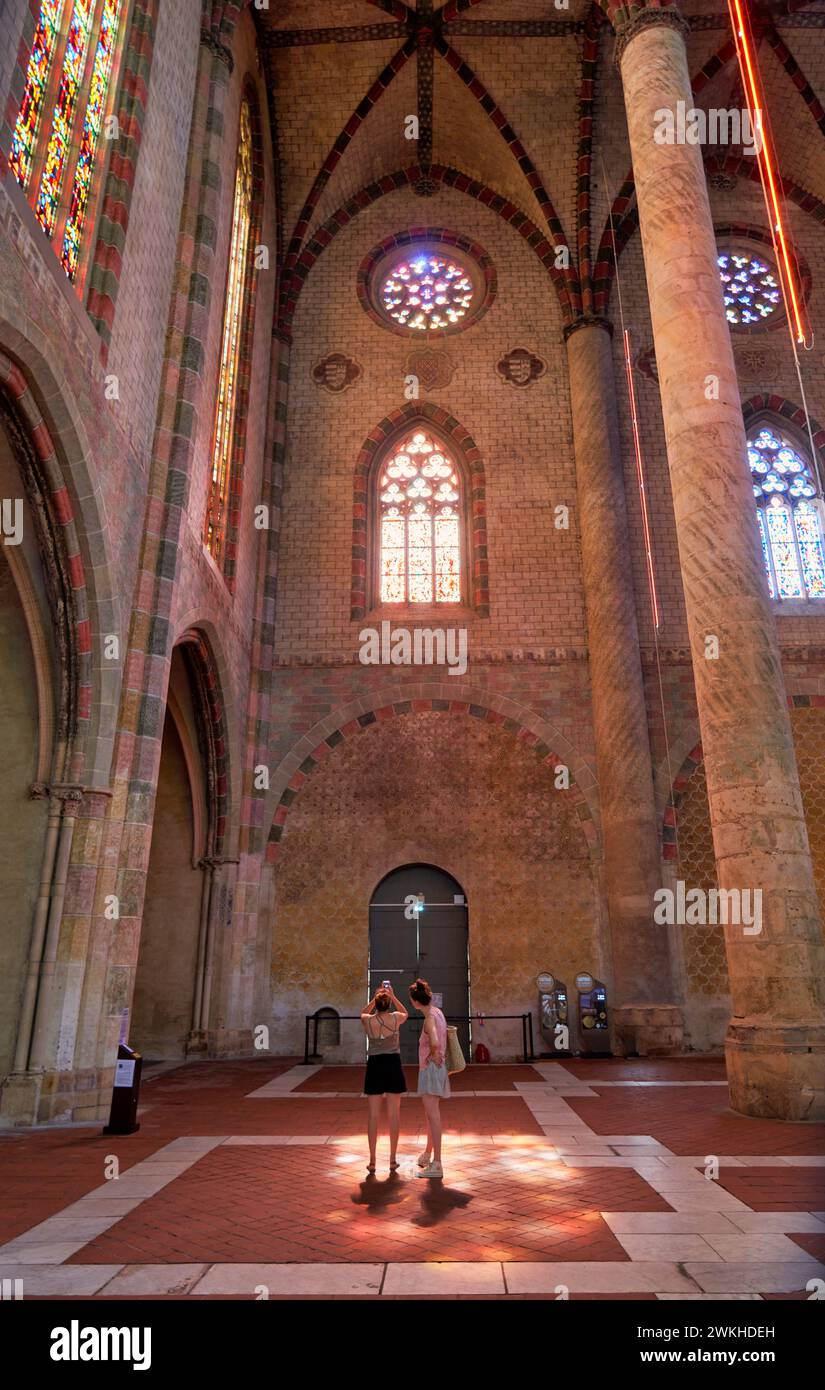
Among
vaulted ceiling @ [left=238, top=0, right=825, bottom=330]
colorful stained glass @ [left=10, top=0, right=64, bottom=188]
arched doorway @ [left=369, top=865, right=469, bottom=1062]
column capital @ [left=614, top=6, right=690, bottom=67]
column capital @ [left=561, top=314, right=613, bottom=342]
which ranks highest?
vaulted ceiling @ [left=238, top=0, right=825, bottom=330]

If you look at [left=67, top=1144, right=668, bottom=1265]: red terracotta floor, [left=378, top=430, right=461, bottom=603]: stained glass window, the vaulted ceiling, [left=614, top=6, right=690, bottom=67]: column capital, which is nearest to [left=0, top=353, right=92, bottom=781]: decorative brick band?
[left=67, top=1144, right=668, bottom=1265]: red terracotta floor

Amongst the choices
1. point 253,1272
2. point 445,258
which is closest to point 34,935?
point 253,1272

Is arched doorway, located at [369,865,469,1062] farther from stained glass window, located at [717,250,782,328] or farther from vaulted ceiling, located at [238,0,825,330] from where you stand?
stained glass window, located at [717,250,782,328]

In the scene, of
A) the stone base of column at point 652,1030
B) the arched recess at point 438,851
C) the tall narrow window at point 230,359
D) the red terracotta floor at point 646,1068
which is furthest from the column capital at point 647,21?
the stone base of column at point 652,1030

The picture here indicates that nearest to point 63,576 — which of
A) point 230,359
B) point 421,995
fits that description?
point 421,995

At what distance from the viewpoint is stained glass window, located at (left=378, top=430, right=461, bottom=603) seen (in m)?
15.5

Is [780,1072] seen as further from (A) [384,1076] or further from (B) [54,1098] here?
→ (B) [54,1098]

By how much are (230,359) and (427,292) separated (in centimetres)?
598

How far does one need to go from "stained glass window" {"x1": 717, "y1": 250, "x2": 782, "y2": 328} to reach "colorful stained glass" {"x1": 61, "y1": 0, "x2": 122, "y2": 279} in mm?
12266

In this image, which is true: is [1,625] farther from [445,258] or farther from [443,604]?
[445,258]

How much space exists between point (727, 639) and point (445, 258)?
1292 centimetres

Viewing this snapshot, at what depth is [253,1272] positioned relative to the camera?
11.6ft

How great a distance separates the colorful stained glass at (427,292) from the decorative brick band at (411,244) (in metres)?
0.24
